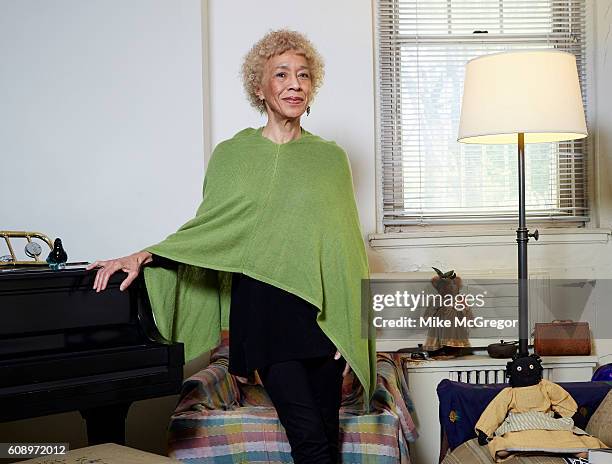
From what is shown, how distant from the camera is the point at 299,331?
251cm

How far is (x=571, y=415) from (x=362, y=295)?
0.73 metres

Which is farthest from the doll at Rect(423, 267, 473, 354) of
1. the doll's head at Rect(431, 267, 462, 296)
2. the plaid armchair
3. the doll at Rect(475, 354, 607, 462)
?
the doll at Rect(475, 354, 607, 462)

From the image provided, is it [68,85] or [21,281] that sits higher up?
[68,85]

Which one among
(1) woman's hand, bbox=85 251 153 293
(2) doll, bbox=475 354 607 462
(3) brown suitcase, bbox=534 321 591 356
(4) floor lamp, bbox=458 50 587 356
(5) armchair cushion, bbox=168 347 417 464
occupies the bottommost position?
(5) armchair cushion, bbox=168 347 417 464

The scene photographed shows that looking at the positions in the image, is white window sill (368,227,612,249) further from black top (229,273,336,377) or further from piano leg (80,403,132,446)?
piano leg (80,403,132,446)

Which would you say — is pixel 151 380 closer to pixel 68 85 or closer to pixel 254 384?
pixel 254 384

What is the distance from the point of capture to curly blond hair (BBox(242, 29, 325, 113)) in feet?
8.65

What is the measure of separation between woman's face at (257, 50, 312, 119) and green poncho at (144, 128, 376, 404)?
11 centimetres

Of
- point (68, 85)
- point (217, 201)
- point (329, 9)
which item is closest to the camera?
point (217, 201)

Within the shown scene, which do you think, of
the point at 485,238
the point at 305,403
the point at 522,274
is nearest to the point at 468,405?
the point at 522,274

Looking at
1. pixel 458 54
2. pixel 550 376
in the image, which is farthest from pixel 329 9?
pixel 550 376

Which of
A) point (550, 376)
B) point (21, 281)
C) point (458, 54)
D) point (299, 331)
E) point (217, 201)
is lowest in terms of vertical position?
point (550, 376)

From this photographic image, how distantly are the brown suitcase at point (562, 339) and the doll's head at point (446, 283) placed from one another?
1.22 ft

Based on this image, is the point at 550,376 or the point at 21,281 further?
the point at 550,376
